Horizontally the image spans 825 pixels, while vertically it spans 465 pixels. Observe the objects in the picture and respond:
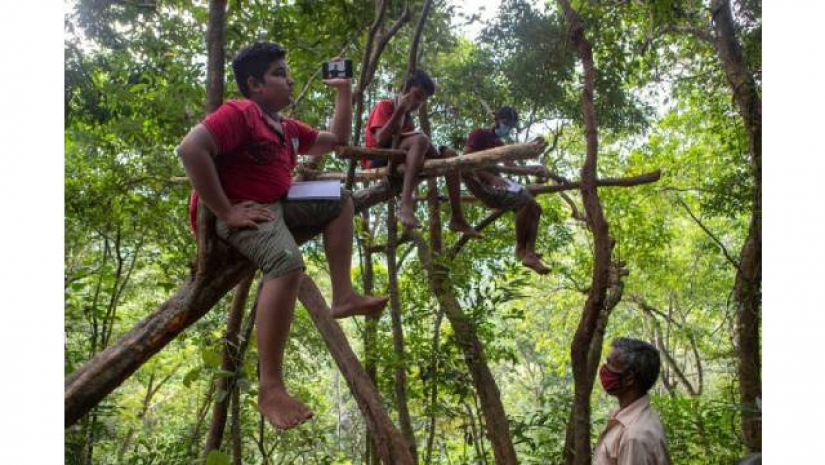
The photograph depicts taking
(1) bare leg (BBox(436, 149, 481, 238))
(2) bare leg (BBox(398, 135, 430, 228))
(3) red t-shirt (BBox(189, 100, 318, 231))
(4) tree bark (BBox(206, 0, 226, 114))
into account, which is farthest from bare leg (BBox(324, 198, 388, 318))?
(1) bare leg (BBox(436, 149, 481, 238))

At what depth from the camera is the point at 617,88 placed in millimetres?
6391

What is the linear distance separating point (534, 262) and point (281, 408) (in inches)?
82.5

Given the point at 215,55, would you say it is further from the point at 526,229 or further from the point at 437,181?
the point at 437,181

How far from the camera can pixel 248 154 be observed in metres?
2.35

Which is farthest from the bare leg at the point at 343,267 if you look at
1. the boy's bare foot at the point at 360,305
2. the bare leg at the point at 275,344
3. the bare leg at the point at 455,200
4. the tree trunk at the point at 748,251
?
the tree trunk at the point at 748,251

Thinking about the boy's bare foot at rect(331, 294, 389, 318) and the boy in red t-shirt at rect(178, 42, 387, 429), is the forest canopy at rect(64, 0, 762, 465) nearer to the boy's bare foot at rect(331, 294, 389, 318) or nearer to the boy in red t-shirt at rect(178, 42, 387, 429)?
the boy in red t-shirt at rect(178, 42, 387, 429)

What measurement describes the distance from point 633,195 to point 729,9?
3.50m

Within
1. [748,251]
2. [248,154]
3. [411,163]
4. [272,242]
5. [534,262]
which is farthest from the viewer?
[748,251]

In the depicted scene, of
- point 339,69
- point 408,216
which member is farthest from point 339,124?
point 408,216

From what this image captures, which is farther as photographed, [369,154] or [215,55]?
[369,154]

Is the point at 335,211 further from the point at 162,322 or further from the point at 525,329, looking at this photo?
the point at 525,329

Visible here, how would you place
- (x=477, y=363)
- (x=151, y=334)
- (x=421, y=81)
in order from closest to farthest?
(x=151, y=334), (x=421, y=81), (x=477, y=363)

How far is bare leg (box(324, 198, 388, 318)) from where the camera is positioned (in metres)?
2.60

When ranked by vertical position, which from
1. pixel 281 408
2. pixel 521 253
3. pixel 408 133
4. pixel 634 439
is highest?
pixel 408 133
